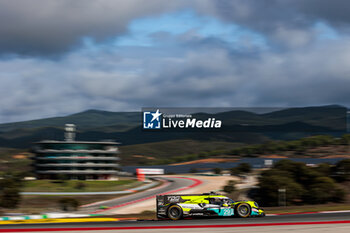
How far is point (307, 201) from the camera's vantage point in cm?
4991

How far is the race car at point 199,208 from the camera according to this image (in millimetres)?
23375

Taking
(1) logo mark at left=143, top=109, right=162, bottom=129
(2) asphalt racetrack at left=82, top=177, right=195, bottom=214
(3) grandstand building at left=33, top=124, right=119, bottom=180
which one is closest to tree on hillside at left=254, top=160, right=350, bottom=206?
(2) asphalt racetrack at left=82, top=177, right=195, bottom=214

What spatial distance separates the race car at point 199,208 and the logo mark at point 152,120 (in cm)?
5167

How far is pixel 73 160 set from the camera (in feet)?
336

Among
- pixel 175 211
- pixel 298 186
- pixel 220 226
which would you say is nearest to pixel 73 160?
pixel 298 186

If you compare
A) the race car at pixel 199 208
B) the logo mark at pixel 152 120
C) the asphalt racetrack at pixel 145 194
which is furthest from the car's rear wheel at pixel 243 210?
the logo mark at pixel 152 120

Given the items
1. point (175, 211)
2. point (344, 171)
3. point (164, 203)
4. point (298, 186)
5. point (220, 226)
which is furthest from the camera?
point (344, 171)

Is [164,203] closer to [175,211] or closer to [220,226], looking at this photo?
[175,211]

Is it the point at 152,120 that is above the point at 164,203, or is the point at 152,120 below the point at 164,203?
above

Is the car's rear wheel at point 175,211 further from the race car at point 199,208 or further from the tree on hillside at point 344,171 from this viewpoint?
the tree on hillside at point 344,171

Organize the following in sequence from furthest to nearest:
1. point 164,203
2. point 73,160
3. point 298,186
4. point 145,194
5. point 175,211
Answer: point 73,160 → point 145,194 → point 298,186 → point 164,203 → point 175,211

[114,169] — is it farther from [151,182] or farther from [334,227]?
[334,227]

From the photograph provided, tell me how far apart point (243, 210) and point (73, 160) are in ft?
276

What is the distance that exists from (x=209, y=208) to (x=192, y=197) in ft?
3.76
